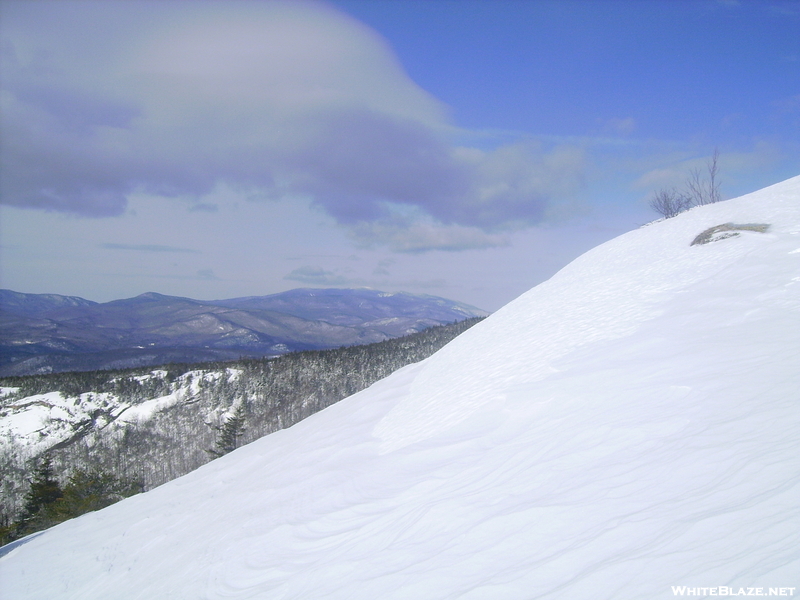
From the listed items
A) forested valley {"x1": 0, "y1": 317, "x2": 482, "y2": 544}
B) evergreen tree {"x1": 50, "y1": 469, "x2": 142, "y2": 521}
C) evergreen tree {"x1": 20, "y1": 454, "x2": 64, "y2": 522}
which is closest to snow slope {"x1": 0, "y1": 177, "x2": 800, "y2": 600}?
evergreen tree {"x1": 50, "y1": 469, "x2": 142, "y2": 521}

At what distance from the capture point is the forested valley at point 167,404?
10975 cm

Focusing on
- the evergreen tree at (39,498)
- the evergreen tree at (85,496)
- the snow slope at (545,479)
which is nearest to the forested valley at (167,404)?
the evergreen tree at (85,496)

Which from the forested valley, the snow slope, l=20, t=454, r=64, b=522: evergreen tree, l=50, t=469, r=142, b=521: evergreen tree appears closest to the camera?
the snow slope

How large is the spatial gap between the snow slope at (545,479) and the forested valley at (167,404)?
95.4m

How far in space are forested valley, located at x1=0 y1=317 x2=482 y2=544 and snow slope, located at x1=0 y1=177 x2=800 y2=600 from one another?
95369mm

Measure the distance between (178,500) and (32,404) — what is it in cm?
15075

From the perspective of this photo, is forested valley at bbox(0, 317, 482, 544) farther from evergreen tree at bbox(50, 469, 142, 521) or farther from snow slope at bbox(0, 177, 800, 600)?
snow slope at bbox(0, 177, 800, 600)

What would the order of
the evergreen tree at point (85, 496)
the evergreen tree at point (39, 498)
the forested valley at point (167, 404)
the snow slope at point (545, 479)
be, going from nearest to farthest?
the snow slope at point (545, 479), the evergreen tree at point (85, 496), the evergreen tree at point (39, 498), the forested valley at point (167, 404)

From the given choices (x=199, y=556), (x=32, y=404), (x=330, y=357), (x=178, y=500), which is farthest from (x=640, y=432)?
(x=32, y=404)

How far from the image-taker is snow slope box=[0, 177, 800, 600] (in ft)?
14.0

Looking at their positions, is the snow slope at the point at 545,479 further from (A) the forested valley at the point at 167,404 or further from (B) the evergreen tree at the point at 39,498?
(A) the forested valley at the point at 167,404

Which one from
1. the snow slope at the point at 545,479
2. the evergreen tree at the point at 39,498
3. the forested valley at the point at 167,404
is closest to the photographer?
the snow slope at the point at 545,479

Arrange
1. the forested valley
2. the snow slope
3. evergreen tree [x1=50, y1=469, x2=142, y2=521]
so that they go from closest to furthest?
the snow slope, evergreen tree [x1=50, y1=469, x2=142, y2=521], the forested valley

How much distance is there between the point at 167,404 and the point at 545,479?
146370 millimetres
